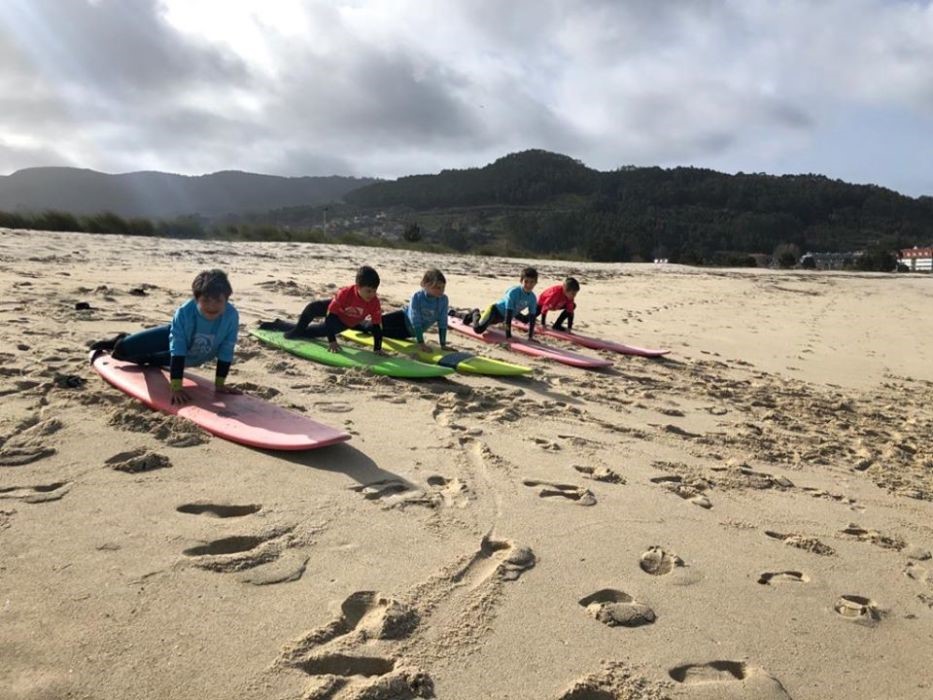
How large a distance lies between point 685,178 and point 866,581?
89670 millimetres

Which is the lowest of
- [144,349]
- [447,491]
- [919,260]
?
[447,491]

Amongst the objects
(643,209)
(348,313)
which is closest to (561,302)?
(348,313)

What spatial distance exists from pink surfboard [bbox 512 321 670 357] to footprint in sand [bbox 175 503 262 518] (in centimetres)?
578

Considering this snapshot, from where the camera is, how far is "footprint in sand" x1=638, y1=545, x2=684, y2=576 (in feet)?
8.58

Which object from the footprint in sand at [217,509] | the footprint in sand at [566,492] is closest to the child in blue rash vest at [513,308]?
the footprint in sand at [566,492]

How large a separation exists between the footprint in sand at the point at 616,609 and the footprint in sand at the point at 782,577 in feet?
1.96

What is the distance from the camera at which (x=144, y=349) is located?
15.6ft

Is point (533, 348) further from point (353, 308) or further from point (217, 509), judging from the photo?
point (217, 509)

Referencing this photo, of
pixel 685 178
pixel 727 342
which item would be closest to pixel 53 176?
pixel 727 342

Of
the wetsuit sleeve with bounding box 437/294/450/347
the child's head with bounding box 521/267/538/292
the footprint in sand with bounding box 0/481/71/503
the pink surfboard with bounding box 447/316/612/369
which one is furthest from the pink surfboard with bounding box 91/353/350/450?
the child's head with bounding box 521/267/538/292

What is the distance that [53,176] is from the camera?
163 ft

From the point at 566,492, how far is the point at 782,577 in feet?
3.29

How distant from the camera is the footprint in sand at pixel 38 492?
108 inches

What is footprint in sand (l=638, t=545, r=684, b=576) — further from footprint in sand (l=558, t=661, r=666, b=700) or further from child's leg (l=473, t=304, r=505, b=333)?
child's leg (l=473, t=304, r=505, b=333)
